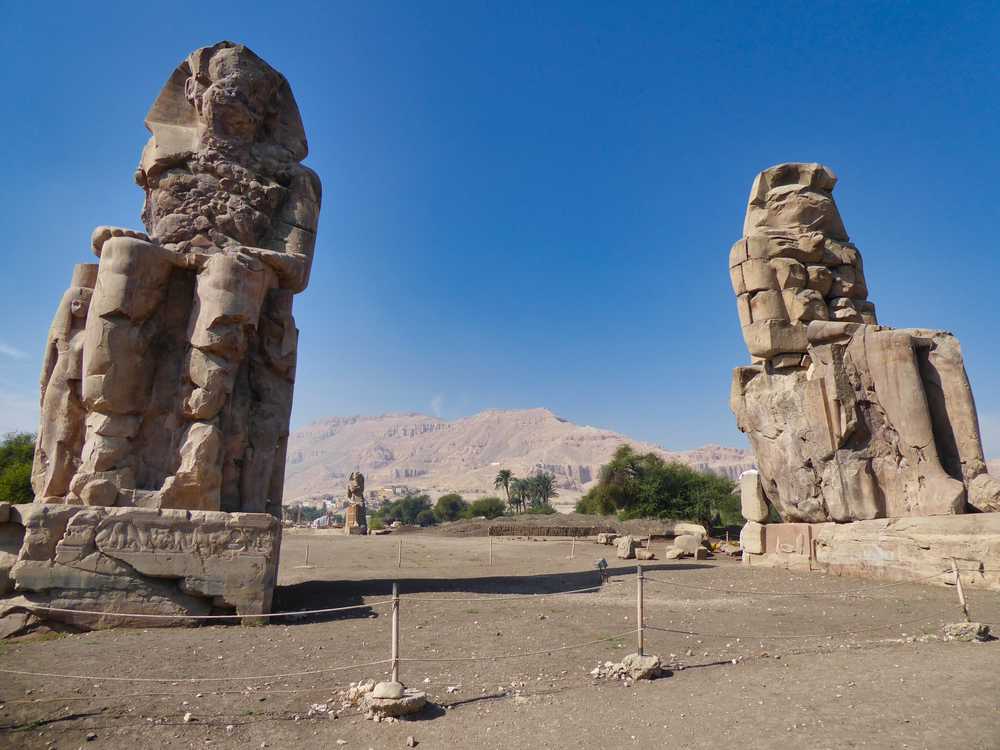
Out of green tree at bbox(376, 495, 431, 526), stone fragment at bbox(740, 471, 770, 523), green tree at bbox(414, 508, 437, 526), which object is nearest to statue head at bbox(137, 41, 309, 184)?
stone fragment at bbox(740, 471, 770, 523)

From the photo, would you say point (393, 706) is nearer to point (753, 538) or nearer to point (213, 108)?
point (213, 108)

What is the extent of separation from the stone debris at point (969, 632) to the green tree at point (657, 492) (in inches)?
963

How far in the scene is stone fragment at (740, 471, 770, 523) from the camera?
11.2 m

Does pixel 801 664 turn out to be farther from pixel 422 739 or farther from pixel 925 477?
pixel 925 477

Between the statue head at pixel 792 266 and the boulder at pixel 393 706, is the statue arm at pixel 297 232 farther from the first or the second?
the statue head at pixel 792 266

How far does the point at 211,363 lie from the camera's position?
6.27m

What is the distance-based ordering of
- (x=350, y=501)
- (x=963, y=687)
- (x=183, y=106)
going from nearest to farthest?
1. (x=963, y=687)
2. (x=183, y=106)
3. (x=350, y=501)

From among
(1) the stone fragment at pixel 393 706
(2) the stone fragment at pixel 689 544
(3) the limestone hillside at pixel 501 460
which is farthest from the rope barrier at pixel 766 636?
(3) the limestone hillside at pixel 501 460

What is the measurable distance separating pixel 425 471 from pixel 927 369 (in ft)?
544

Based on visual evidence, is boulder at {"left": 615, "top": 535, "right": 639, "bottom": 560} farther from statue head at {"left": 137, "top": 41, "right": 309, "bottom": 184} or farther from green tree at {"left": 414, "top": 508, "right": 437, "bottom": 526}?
green tree at {"left": 414, "top": 508, "right": 437, "bottom": 526}

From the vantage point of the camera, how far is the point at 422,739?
3287 millimetres

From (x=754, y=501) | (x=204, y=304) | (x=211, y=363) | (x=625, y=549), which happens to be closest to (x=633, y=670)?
(x=211, y=363)

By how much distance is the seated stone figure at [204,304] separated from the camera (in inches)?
236

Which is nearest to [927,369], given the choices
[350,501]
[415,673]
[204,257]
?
[415,673]
